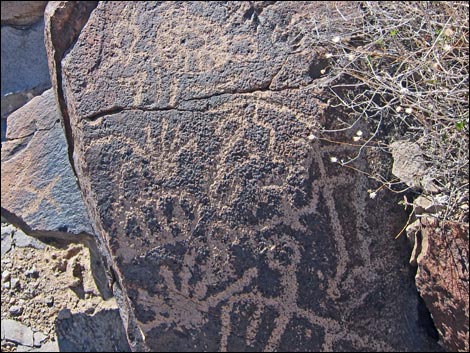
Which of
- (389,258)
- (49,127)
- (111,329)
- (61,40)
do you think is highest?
(61,40)

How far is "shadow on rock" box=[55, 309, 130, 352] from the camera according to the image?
230 cm

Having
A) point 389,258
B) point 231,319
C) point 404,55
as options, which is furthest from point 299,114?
point 231,319

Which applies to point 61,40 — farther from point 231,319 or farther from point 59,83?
point 231,319

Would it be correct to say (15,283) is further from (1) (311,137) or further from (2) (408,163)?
(2) (408,163)

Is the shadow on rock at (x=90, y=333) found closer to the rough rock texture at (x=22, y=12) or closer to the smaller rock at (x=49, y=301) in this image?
the smaller rock at (x=49, y=301)

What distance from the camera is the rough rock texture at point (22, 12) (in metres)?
2.58

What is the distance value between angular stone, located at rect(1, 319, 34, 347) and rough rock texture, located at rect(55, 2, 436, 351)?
653 mm

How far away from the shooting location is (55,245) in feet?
7.87

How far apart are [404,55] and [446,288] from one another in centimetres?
67

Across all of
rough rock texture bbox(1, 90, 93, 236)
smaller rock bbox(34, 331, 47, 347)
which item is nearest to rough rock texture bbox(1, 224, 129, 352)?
smaller rock bbox(34, 331, 47, 347)

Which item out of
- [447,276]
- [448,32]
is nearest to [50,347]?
[447,276]

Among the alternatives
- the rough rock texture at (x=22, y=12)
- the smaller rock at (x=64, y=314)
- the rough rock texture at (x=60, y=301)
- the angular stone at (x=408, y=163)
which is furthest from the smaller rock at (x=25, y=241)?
the angular stone at (x=408, y=163)

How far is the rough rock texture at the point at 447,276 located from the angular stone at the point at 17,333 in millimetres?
1390

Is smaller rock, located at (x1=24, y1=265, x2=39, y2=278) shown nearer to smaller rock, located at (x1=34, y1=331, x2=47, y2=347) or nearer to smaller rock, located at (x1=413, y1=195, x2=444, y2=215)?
smaller rock, located at (x1=34, y1=331, x2=47, y2=347)
